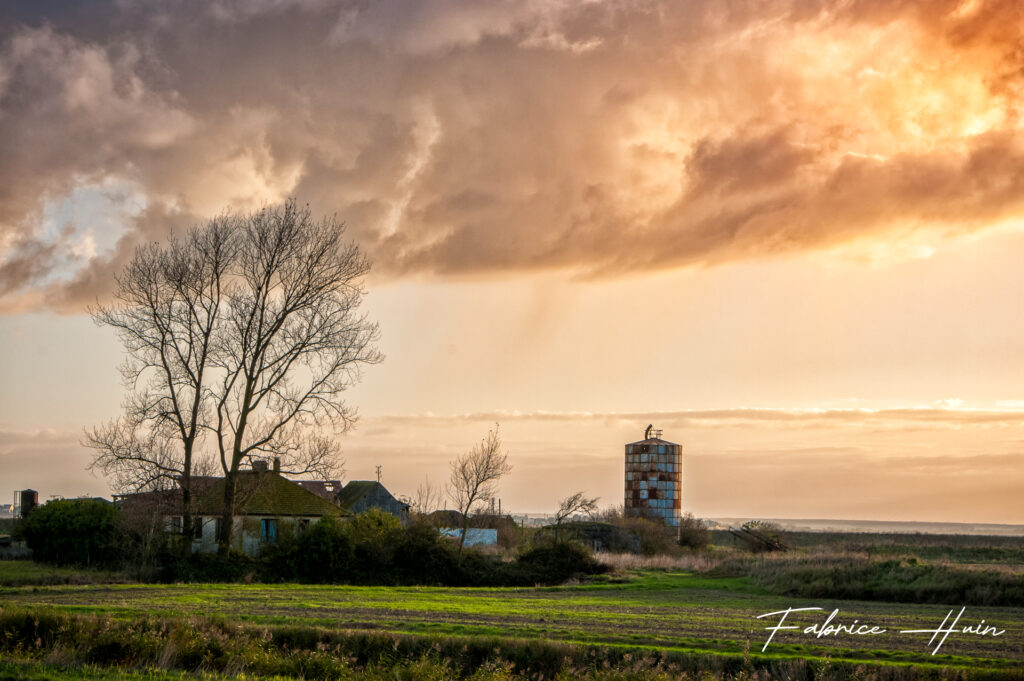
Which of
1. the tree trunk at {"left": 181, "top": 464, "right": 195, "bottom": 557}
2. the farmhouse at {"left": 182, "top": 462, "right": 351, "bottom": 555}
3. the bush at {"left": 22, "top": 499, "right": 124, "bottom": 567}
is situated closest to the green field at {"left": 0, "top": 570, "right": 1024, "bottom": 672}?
the bush at {"left": 22, "top": 499, "right": 124, "bottom": 567}

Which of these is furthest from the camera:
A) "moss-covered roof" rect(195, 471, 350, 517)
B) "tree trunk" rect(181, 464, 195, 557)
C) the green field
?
"moss-covered roof" rect(195, 471, 350, 517)

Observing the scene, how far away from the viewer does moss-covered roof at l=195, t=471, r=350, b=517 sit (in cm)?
4466

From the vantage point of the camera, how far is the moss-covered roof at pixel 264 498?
44656 mm

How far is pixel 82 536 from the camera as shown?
39781 millimetres

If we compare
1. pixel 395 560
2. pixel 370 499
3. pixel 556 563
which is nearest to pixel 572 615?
pixel 395 560

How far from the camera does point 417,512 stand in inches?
1866

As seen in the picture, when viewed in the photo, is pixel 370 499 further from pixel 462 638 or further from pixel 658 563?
pixel 462 638

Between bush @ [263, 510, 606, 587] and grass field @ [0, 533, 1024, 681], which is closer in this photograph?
grass field @ [0, 533, 1024, 681]

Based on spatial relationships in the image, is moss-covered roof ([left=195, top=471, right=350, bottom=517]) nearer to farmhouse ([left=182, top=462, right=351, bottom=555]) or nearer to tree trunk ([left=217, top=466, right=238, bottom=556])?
farmhouse ([left=182, top=462, right=351, bottom=555])

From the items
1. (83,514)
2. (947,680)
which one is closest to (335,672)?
(947,680)

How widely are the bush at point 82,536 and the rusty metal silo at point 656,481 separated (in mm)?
47676

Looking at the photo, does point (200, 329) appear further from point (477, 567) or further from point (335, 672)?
point (335, 672)

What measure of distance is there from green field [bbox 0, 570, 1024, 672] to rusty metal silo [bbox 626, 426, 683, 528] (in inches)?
1473

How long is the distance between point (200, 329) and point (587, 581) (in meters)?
22.6
